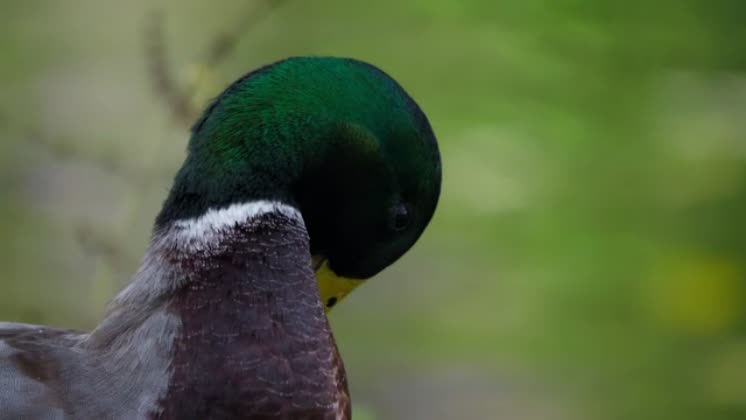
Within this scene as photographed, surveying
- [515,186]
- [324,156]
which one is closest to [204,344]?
[324,156]

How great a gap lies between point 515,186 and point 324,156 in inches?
117

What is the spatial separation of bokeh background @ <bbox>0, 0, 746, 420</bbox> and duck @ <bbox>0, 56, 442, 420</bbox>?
2300mm

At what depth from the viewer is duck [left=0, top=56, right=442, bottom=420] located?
2.00 meters

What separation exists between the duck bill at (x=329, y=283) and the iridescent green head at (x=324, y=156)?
0.12 feet

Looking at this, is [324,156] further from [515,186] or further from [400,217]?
[515,186]

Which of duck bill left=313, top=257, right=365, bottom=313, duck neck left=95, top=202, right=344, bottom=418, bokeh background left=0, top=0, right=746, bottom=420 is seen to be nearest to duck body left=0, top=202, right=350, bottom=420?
duck neck left=95, top=202, right=344, bottom=418

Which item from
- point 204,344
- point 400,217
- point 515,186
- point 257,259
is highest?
point 515,186

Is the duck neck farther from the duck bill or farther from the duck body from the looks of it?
the duck bill

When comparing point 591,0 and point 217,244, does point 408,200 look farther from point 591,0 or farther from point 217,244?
point 591,0

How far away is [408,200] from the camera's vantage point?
2.25 m

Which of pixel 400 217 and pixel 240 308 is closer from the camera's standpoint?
pixel 240 308

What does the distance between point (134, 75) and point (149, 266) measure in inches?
121

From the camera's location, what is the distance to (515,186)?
5086 mm

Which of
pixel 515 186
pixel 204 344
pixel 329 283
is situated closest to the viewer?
pixel 204 344
